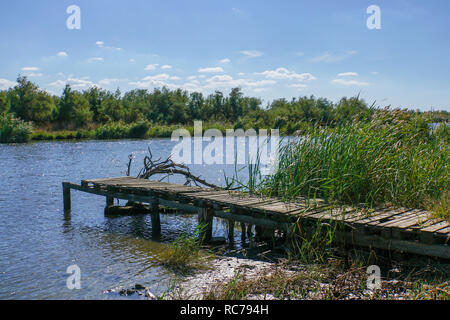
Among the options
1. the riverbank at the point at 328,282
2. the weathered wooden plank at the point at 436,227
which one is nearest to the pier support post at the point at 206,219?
the riverbank at the point at 328,282

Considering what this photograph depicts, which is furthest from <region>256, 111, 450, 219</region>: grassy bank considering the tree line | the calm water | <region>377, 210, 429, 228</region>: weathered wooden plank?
the tree line

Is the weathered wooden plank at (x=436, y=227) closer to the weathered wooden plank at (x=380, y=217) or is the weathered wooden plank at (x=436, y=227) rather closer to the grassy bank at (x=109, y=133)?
the weathered wooden plank at (x=380, y=217)

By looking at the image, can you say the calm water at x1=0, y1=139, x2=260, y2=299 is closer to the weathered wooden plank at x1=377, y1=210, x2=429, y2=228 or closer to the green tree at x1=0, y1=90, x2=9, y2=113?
the weathered wooden plank at x1=377, y1=210, x2=429, y2=228

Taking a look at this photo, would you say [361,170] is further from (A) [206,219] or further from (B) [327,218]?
(A) [206,219]

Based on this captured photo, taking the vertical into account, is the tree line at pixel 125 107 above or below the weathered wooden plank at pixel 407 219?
above

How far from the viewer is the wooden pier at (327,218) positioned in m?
5.45

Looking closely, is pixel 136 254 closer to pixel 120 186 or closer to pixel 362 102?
pixel 120 186

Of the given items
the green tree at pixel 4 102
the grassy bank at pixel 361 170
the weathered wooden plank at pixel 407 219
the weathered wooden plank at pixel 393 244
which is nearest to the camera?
the weathered wooden plank at pixel 393 244

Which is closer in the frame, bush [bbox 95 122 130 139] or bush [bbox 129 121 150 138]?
bush [bbox 95 122 130 139]

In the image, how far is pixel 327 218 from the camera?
6.09m

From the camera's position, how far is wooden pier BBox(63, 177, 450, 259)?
5.45 metres

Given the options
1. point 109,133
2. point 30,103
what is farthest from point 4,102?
point 109,133
